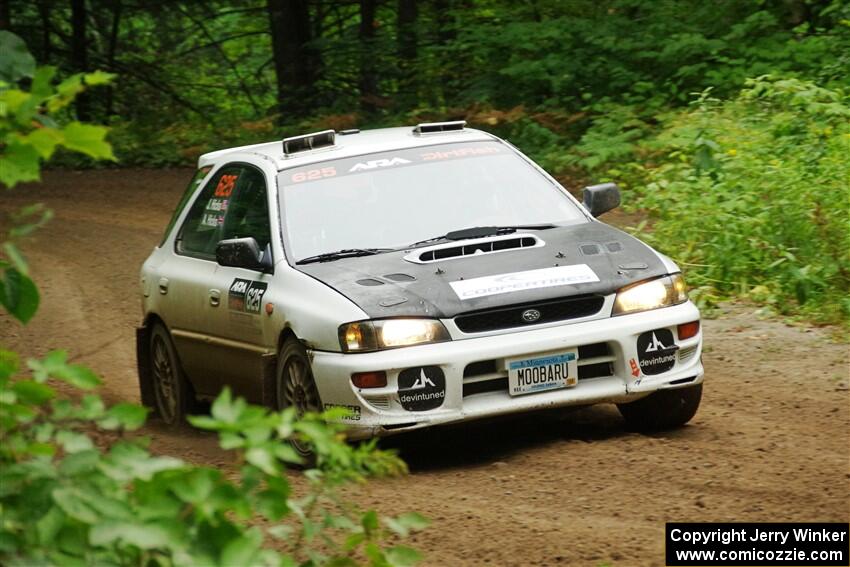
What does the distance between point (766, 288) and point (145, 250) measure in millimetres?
8464

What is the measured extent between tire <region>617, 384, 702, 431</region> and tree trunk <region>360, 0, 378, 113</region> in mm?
15813

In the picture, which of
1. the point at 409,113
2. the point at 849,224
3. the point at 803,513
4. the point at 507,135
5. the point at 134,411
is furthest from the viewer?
the point at 409,113

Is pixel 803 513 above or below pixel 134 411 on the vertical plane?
below

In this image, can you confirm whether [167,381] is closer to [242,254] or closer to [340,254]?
[242,254]

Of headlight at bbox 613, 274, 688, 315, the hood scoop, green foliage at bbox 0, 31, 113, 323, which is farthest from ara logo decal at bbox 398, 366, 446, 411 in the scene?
green foliage at bbox 0, 31, 113, 323

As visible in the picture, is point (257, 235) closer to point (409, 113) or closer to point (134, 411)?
point (134, 411)

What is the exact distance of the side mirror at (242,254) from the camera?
25.2 feet

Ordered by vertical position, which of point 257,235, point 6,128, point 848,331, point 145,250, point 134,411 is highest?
point 6,128

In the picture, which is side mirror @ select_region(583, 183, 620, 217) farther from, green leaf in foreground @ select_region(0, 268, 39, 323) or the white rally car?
green leaf in foreground @ select_region(0, 268, 39, 323)

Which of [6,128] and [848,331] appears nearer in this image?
[6,128]

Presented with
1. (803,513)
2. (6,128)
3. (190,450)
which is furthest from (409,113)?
(6,128)

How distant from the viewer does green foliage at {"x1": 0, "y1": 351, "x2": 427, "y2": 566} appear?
3205 millimetres

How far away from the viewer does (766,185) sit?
11719 mm

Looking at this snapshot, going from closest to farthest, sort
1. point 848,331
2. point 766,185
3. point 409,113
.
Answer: point 848,331 < point 766,185 < point 409,113
